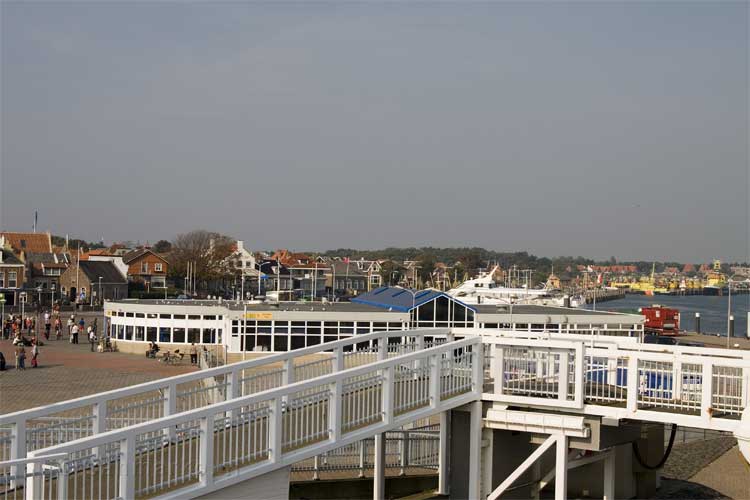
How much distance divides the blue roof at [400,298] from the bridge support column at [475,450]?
26.5 meters

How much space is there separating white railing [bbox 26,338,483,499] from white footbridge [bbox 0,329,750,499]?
0.02 metres

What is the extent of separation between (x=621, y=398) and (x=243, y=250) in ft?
367

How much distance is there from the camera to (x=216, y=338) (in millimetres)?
45406

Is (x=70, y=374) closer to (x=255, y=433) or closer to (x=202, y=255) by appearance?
(x=255, y=433)

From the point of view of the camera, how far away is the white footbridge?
10508 mm

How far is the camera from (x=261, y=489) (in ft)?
→ 37.1

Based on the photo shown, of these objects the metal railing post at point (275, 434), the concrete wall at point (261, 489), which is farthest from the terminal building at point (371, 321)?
the metal railing post at point (275, 434)

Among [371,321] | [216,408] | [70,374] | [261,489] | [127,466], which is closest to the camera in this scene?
[127,466]

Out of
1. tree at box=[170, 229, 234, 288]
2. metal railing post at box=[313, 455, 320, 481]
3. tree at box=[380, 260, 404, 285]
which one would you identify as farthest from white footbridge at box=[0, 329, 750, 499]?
tree at box=[380, 260, 404, 285]

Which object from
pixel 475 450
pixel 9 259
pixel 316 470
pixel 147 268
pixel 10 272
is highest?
pixel 9 259

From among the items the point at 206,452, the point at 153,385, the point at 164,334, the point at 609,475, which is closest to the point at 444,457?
the point at 609,475

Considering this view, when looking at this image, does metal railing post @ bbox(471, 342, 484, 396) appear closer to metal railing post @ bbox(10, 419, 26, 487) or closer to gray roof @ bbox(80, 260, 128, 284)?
metal railing post @ bbox(10, 419, 26, 487)

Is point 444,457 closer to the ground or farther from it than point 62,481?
closer to the ground

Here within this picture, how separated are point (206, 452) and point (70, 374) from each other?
97.0 feet
